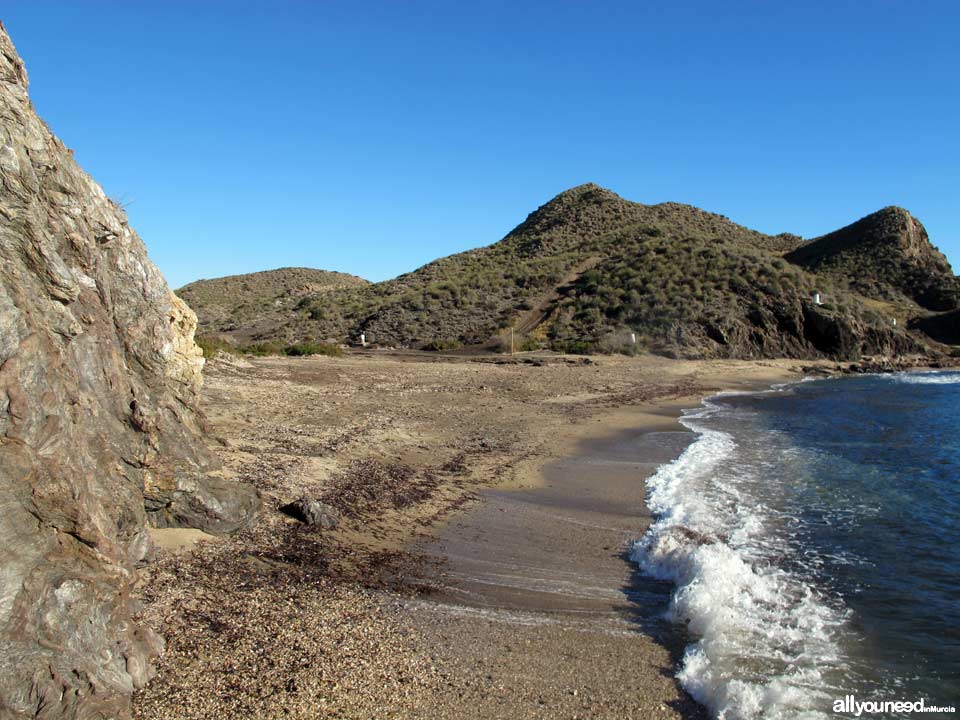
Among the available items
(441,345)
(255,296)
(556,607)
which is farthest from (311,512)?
(255,296)

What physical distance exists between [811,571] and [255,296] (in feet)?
231

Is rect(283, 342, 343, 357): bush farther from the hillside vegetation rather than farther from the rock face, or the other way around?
the rock face

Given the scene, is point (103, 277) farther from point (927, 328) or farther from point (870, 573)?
point (927, 328)

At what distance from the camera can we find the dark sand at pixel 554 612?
4539 mm

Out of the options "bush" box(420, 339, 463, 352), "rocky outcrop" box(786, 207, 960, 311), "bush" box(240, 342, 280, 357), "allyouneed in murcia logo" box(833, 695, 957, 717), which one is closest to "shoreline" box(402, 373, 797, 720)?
"allyouneed in murcia logo" box(833, 695, 957, 717)

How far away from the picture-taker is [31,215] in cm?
441

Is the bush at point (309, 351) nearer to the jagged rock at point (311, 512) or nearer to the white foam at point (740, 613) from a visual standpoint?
the jagged rock at point (311, 512)

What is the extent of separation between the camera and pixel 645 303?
41094 millimetres

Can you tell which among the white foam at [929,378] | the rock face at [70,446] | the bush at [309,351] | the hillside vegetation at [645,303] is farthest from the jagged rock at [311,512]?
the white foam at [929,378]

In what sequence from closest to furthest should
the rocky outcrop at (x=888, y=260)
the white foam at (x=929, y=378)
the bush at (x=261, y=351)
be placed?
the bush at (x=261, y=351) < the white foam at (x=929, y=378) < the rocky outcrop at (x=888, y=260)

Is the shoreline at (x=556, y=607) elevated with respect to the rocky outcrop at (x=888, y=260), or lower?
lower

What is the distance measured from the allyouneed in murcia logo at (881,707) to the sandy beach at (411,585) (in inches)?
44.1

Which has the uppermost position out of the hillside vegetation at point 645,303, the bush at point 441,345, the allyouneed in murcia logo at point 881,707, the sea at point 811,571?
the hillside vegetation at point 645,303

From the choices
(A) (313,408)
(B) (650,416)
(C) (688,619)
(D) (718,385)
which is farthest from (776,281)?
(C) (688,619)
